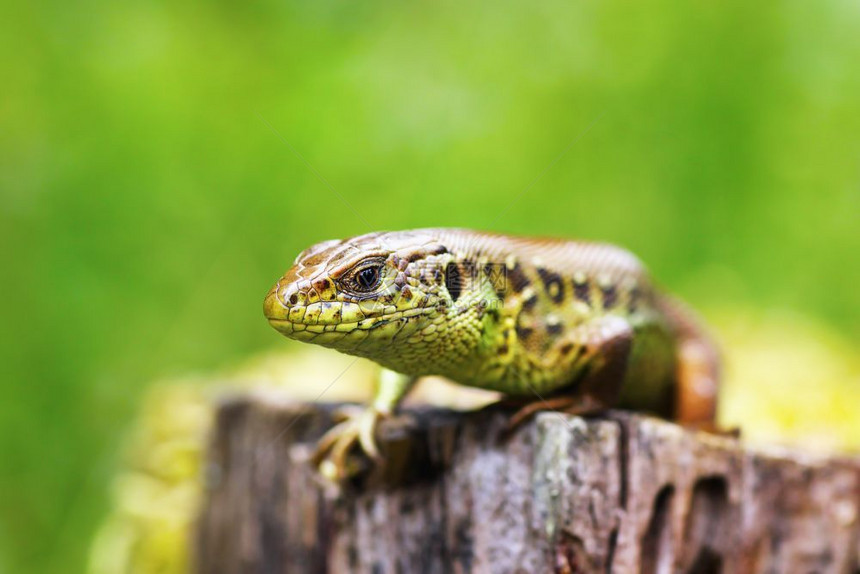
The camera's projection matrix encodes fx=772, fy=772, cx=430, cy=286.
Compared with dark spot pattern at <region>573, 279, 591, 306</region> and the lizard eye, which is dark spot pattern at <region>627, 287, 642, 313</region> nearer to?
dark spot pattern at <region>573, 279, 591, 306</region>

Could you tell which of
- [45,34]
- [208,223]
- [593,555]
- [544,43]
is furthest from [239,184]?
[593,555]

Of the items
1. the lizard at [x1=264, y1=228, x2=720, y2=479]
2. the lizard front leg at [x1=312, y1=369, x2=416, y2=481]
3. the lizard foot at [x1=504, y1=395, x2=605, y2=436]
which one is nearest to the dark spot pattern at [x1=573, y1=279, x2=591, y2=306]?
the lizard at [x1=264, y1=228, x2=720, y2=479]

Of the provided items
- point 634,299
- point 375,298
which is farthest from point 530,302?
point 375,298

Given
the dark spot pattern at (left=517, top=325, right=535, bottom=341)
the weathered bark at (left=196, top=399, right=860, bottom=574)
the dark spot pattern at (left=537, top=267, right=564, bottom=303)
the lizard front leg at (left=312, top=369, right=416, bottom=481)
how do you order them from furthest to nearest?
the lizard front leg at (left=312, top=369, right=416, bottom=481) < the dark spot pattern at (left=537, top=267, right=564, bottom=303) < the dark spot pattern at (left=517, top=325, right=535, bottom=341) < the weathered bark at (left=196, top=399, right=860, bottom=574)

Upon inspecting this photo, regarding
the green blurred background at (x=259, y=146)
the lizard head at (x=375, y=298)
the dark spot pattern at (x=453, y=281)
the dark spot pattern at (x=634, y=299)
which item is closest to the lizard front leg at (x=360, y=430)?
the lizard head at (x=375, y=298)

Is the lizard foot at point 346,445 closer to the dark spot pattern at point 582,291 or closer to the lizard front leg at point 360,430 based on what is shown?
the lizard front leg at point 360,430

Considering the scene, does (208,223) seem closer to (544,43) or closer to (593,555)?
(544,43)
